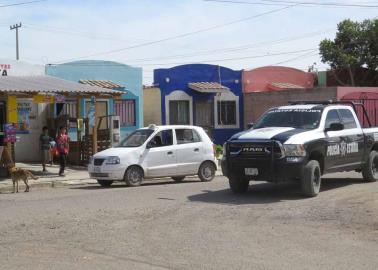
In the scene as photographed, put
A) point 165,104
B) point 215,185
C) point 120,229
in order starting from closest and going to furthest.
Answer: point 120,229, point 215,185, point 165,104

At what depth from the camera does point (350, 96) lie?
29641 mm

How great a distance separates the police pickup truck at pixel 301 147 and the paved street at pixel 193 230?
52 centimetres

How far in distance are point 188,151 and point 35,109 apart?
8.70 metres

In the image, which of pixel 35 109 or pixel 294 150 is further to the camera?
pixel 35 109

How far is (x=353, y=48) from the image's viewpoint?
1565 inches

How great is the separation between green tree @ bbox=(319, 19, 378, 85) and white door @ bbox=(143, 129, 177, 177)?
2356 cm

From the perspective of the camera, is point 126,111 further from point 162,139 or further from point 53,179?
point 162,139

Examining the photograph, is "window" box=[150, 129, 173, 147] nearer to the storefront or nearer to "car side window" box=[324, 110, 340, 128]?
the storefront

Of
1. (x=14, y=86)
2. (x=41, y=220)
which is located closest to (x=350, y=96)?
(x=14, y=86)

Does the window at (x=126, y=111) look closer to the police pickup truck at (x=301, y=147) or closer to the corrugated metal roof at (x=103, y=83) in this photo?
the corrugated metal roof at (x=103, y=83)

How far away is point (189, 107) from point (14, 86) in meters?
11.4

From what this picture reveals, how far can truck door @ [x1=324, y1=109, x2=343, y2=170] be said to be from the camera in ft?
46.2

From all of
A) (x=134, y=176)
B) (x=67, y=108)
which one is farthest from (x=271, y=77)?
(x=134, y=176)

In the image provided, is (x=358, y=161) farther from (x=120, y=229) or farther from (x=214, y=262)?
(x=214, y=262)
